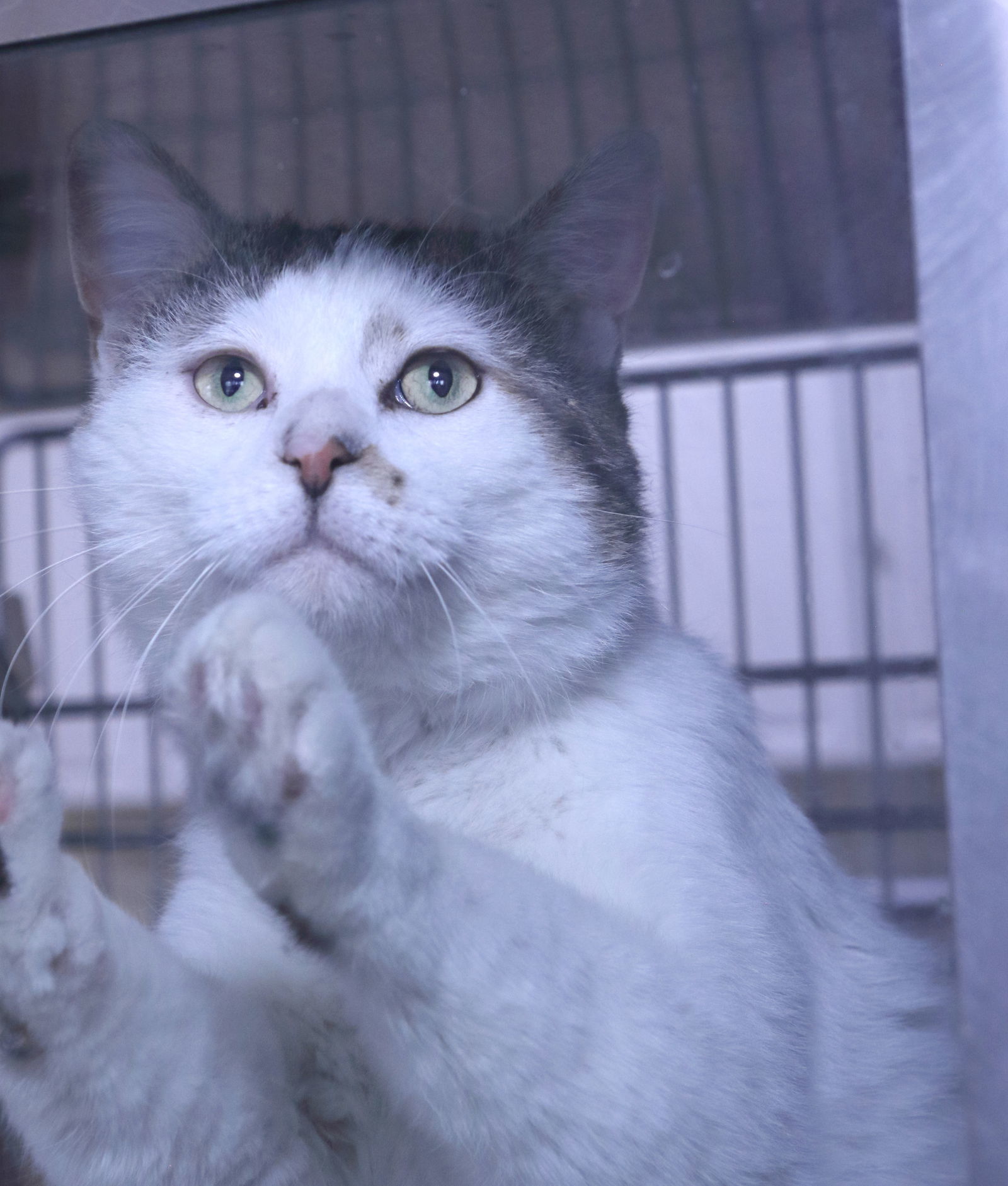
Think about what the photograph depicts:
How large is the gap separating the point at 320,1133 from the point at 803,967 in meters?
0.43

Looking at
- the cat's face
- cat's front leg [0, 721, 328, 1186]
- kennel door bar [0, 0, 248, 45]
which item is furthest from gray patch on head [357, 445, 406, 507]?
kennel door bar [0, 0, 248, 45]

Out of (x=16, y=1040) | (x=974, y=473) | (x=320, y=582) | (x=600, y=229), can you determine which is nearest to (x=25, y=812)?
(x=16, y=1040)

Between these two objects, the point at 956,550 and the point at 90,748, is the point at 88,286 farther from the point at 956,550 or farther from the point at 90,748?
the point at 956,550

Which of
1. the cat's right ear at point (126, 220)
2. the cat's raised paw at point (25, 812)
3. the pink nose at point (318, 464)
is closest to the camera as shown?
the cat's raised paw at point (25, 812)

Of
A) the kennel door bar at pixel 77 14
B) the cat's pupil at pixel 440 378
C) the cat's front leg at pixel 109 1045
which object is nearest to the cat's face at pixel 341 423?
the cat's pupil at pixel 440 378

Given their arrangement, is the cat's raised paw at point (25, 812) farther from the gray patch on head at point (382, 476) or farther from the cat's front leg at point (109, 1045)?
the gray patch on head at point (382, 476)

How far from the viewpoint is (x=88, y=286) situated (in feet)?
3.75

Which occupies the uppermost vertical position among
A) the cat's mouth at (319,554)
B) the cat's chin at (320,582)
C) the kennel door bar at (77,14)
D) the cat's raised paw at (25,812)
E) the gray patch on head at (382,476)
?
the kennel door bar at (77,14)

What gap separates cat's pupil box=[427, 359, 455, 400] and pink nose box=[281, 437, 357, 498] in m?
0.20

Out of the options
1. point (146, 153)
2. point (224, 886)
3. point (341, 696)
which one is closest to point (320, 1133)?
point (224, 886)

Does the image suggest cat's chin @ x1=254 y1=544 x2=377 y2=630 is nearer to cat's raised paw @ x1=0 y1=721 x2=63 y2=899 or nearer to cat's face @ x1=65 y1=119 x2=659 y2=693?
cat's face @ x1=65 y1=119 x2=659 y2=693

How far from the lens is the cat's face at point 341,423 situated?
32.3 inches

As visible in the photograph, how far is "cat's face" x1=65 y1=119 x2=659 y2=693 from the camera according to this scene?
820mm

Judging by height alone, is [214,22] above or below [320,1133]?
above
